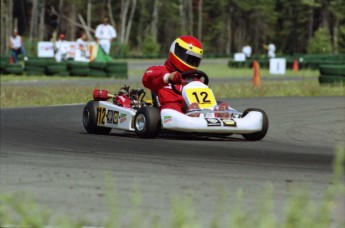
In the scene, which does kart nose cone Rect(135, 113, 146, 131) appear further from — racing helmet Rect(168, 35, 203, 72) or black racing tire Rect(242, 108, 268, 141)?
black racing tire Rect(242, 108, 268, 141)

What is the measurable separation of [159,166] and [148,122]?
2.45 m

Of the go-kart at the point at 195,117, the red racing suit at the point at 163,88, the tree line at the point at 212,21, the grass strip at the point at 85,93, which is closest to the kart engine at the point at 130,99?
the go-kart at the point at 195,117

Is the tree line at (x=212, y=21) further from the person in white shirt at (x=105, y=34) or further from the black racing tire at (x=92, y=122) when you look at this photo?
the black racing tire at (x=92, y=122)

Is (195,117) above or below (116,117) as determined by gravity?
above

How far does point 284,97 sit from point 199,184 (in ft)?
39.4

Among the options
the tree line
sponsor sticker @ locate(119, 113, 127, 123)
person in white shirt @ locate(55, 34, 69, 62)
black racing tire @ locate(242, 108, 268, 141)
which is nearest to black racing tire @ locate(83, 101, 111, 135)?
sponsor sticker @ locate(119, 113, 127, 123)

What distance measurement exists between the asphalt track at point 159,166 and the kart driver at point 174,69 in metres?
0.46

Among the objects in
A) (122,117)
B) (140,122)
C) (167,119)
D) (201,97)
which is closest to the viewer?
(167,119)

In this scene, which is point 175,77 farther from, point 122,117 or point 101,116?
point 101,116

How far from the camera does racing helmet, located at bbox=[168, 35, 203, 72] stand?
11.2 metres

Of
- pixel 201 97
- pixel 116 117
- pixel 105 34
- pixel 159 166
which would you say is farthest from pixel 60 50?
pixel 159 166

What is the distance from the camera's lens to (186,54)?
36.8 feet

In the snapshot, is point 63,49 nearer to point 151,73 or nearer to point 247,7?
point 151,73

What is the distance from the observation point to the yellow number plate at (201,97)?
10.8m
